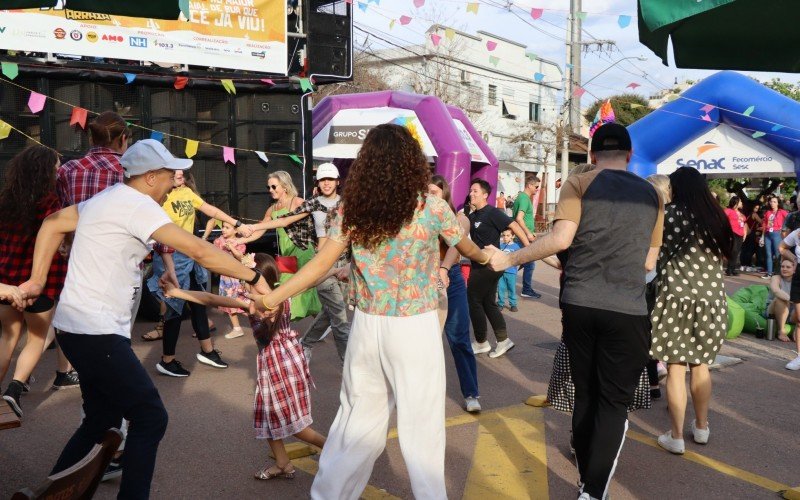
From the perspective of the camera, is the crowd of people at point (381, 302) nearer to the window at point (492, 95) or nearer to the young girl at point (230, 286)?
the young girl at point (230, 286)

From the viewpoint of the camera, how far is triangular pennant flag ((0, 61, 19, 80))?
9227 millimetres

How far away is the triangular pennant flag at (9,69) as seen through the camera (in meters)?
9.23

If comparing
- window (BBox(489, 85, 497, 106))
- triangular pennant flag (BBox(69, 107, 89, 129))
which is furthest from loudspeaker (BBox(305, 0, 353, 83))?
window (BBox(489, 85, 497, 106))

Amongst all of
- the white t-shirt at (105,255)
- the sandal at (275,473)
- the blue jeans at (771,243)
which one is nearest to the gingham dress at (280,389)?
the sandal at (275,473)

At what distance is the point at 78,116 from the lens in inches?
386

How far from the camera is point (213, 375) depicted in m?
7.02

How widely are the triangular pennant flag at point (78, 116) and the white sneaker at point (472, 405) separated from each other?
686 centimetres

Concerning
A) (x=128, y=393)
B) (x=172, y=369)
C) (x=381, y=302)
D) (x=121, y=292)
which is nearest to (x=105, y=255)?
(x=121, y=292)

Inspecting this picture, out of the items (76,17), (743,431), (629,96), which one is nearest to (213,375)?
(743,431)

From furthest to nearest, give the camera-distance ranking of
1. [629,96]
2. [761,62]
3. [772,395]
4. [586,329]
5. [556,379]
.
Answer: [629,96] → [772,395] → [556,379] → [586,329] → [761,62]

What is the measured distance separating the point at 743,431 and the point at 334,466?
11.8 feet

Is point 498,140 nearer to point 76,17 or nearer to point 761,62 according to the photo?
point 76,17

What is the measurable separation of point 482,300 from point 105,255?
4.90 m

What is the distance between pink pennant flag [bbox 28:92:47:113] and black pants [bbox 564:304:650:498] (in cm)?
815
